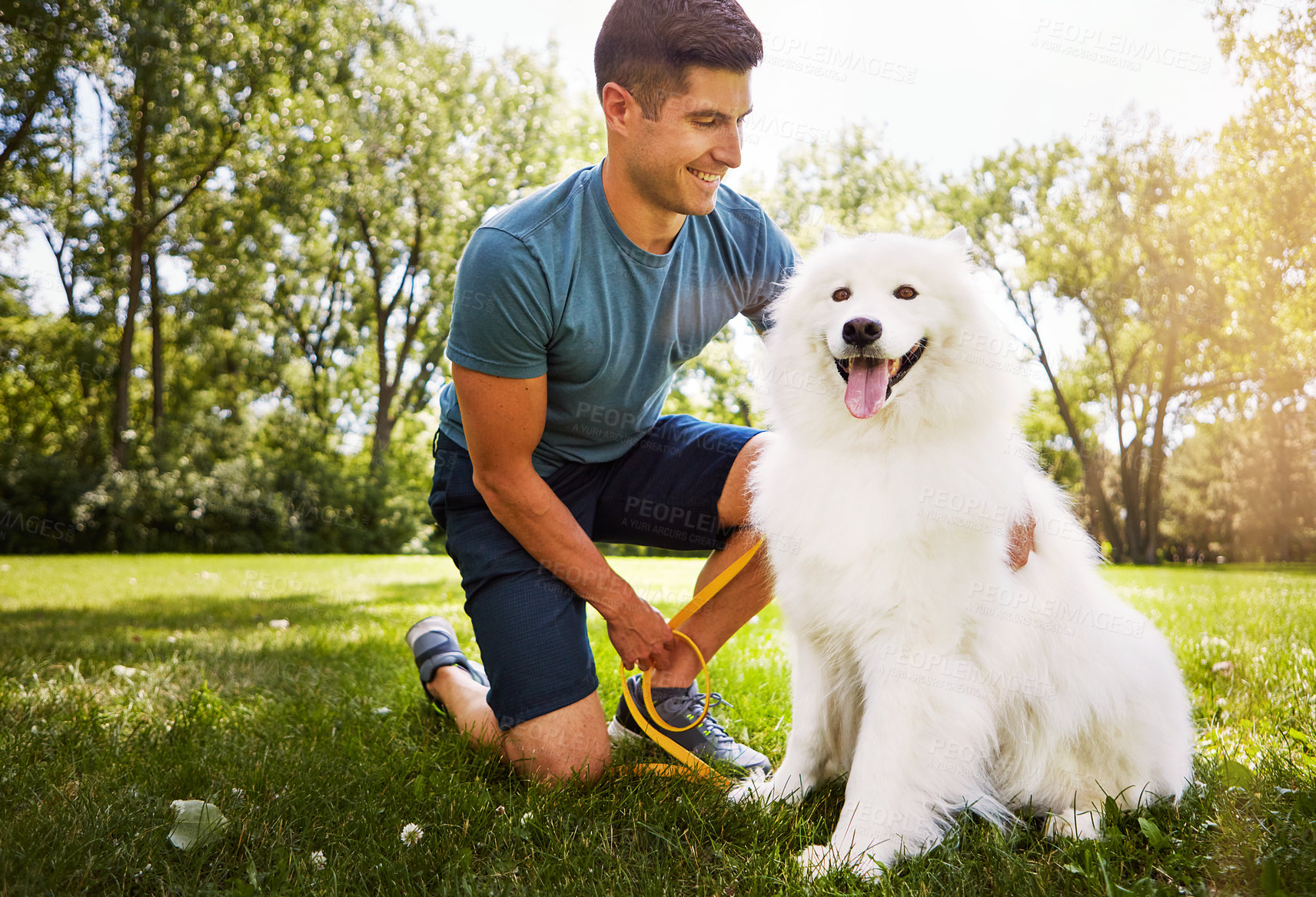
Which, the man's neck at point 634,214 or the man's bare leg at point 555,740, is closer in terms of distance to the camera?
the man's bare leg at point 555,740

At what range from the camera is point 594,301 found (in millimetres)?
2650

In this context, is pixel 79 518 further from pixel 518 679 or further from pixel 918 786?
pixel 918 786

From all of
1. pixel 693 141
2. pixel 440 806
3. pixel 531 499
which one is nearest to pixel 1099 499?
pixel 693 141

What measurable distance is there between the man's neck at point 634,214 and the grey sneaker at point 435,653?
1.79 meters

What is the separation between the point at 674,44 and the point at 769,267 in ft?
3.09

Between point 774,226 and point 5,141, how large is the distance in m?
13.8

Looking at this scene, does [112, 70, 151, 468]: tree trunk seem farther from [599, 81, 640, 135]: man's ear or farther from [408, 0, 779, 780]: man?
Result: [599, 81, 640, 135]: man's ear

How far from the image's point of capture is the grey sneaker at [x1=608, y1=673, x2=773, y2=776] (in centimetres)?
262

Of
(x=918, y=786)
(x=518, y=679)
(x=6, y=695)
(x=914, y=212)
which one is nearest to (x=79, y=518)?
(x=6, y=695)

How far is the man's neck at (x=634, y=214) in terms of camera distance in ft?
8.79

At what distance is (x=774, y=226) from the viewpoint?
3.13m
